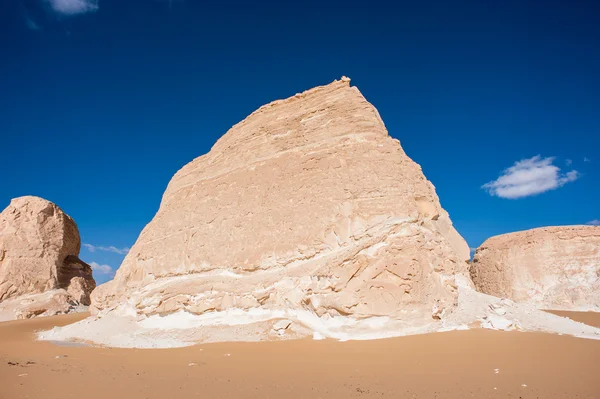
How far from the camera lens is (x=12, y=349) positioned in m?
10.8

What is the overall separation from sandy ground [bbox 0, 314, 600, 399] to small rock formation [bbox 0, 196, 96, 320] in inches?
615

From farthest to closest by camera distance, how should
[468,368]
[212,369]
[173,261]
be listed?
[173,261]
[212,369]
[468,368]

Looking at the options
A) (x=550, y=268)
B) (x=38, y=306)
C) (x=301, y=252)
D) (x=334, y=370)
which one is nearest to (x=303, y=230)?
(x=301, y=252)

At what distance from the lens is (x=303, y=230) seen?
11656 mm

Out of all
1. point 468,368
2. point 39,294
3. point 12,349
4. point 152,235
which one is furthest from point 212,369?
point 39,294

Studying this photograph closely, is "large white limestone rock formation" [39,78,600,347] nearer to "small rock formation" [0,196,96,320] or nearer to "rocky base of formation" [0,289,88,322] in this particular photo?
"rocky base of formation" [0,289,88,322]

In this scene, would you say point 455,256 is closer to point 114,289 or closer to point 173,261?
point 173,261

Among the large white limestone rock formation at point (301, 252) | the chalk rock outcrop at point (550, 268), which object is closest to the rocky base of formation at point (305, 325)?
the large white limestone rock formation at point (301, 252)

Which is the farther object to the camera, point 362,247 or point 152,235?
point 152,235

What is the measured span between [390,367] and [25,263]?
2533 cm

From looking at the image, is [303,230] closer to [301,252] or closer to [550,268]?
[301,252]

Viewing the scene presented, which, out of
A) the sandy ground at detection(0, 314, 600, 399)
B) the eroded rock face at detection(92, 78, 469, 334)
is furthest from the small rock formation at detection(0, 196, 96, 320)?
the sandy ground at detection(0, 314, 600, 399)

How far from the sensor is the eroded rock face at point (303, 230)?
9734mm

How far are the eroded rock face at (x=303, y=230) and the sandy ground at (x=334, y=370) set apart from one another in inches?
62.9
